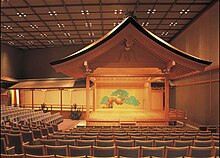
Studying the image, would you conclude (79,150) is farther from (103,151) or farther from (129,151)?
(129,151)

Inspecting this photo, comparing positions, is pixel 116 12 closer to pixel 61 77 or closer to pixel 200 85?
pixel 200 85

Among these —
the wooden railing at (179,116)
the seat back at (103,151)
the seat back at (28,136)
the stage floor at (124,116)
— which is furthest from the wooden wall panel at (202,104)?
the seat back at (28,136)

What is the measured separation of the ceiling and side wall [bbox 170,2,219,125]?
0.95 metres

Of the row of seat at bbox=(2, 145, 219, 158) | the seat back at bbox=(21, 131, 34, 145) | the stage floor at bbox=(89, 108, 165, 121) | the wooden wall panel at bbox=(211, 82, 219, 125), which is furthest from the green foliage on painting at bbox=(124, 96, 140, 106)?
the row of seat at bbox=(2, 145, 219, 158)

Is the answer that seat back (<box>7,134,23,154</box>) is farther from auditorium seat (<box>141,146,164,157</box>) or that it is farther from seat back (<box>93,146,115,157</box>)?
auditorium seat (<box>141,146,164,157</box>)

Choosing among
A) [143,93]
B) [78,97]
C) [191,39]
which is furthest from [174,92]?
[78,97]

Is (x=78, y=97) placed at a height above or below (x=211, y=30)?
below

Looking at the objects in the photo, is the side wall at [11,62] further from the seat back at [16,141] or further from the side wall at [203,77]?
the seat back at [16,141]

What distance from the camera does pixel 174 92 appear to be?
21562 mm

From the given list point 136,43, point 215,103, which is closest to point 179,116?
point 215,103

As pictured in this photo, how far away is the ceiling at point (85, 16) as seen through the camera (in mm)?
13547

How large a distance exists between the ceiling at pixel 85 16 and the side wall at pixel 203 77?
3.10ft

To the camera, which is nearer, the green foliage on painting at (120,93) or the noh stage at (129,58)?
the noh stage at (129,58)

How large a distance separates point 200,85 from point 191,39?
3918mm
